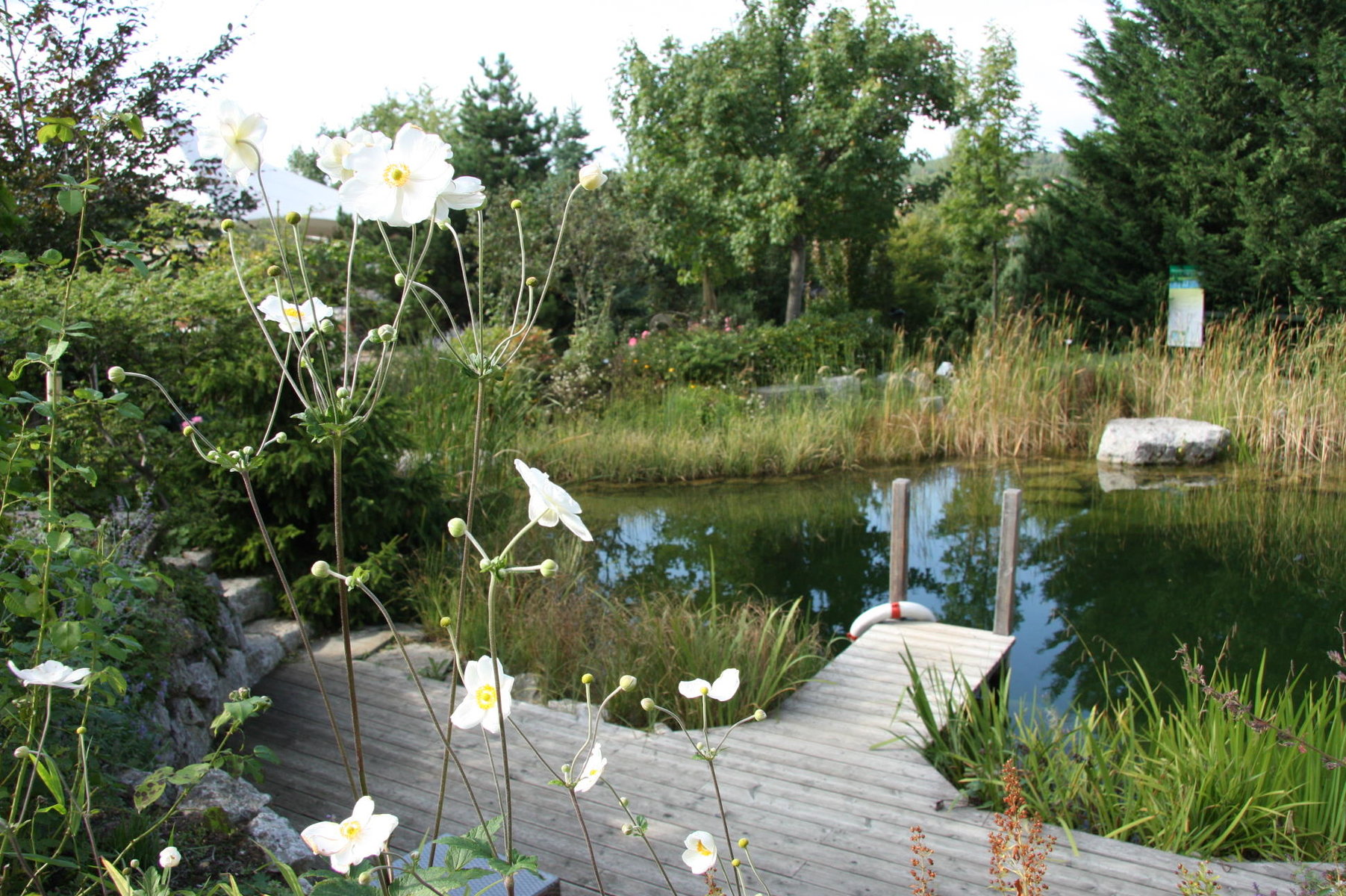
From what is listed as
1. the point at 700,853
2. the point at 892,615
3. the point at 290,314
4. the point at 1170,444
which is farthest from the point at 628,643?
the point at 1170,444

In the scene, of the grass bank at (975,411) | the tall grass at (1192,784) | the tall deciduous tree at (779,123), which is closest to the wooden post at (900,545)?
the tall grass at (1192,784)

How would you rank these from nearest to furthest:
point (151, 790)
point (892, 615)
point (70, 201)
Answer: point (70, 201), point (151, 790), point (892, 615)

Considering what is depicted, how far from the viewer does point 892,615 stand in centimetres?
450

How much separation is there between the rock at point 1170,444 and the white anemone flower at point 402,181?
29.1ft

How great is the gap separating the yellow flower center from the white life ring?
3664 millimetres

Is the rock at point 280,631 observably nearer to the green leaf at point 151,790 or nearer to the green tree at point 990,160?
the green leaf at point 151,790

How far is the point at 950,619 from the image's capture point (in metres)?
5.13

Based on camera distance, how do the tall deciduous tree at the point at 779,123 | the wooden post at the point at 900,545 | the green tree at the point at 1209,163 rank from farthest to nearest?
the tall deciduous tree at the point at 779,123
the green tree at the point at 1209,163
the wooden post at the point at 900,545

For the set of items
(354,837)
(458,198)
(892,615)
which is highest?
(458,198)

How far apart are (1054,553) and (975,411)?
311 centimetres

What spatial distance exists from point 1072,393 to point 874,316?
5.73 m

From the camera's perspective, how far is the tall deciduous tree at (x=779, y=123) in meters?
12.9

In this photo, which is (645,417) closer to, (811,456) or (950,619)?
(811,456)

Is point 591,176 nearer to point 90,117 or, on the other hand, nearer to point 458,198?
point 458,198
